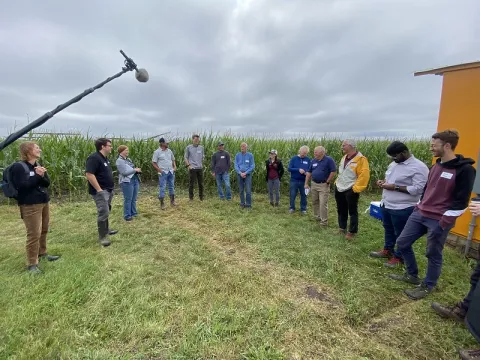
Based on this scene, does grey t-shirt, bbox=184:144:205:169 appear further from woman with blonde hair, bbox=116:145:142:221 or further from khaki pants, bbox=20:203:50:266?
khaki pants, bbox=20:203:50:266

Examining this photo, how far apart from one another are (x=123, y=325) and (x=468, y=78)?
6.28 meters

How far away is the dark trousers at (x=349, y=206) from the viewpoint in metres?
4.47

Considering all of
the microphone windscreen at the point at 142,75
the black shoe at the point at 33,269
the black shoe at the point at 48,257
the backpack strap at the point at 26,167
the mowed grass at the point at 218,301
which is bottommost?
the mowed grass at the point at 218,301

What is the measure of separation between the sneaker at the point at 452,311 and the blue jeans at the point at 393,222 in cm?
113

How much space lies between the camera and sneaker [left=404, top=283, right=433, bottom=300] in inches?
115

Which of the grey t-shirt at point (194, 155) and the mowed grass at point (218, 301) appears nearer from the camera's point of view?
the mowed grass at point (218, 301)

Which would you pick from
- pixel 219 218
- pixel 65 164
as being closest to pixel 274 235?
pixel 219 218

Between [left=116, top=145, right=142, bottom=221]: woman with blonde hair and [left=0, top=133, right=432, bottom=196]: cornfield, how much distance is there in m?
2.74

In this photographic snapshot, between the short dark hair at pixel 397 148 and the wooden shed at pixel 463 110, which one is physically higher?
the wooden shed at pixel 463 110

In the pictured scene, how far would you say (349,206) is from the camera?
457 cm

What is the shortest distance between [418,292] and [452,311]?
411mm

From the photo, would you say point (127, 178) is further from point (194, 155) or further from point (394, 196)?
point (394, 196)

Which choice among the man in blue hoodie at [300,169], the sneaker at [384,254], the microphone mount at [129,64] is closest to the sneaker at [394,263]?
the sneaker at [384,254]

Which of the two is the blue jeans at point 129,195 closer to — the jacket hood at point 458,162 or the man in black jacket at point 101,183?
the man in black jacket at point 101,183
